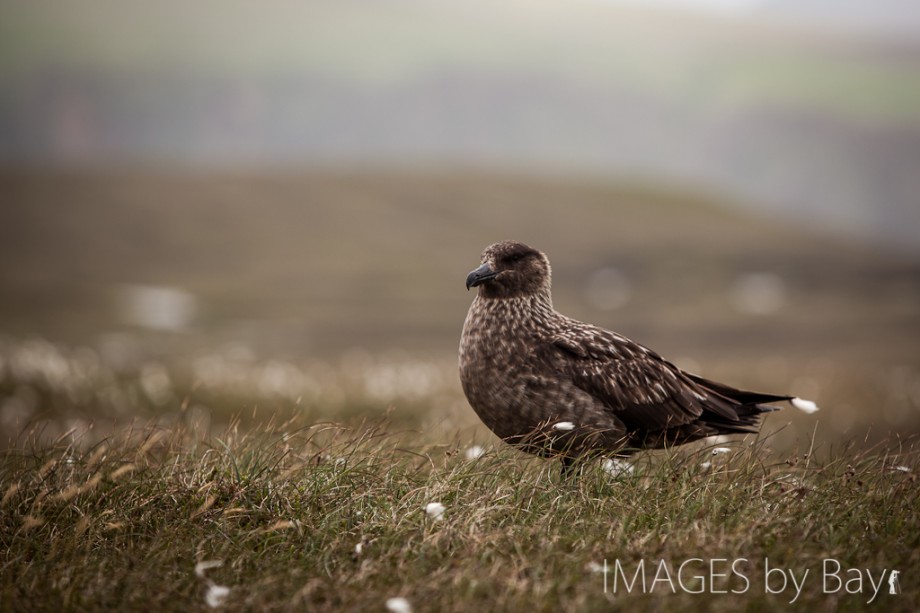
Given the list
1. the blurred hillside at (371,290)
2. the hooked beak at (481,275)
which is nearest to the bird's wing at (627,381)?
the hooked beak at (481,275)

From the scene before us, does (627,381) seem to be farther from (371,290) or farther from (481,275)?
(371,290)

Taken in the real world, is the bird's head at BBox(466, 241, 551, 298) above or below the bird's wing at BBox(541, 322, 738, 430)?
above

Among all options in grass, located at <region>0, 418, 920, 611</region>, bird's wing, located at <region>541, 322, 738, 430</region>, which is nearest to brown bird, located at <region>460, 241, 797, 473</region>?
bird's wing, located at <region>541, 322, 738, 430</region>

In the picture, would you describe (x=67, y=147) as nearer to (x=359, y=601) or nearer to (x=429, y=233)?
(x=429, y=233)

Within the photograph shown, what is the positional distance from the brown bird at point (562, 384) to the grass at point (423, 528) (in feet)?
0.85

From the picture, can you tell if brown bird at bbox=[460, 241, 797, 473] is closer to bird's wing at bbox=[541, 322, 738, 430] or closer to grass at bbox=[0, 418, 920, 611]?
bird's wing at bbox=[541, 322, 738, 430]

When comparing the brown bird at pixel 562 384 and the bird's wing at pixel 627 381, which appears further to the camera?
the bird's wing at pixel 627 381

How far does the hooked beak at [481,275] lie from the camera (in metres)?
5.90

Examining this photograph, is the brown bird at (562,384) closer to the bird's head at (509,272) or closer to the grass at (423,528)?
the bird's head at (509,272)

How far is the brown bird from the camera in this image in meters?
5.60

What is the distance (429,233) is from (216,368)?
63993mm

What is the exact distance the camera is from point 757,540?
445cm

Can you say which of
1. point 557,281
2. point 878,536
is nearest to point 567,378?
point 878,536

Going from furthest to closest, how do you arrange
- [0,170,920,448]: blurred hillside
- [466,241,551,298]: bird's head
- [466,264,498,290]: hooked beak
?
[0,170,920,448]: blurred hillside → [466,241,551,298]: bird's head → [466,264,498,290]: hooked beak
